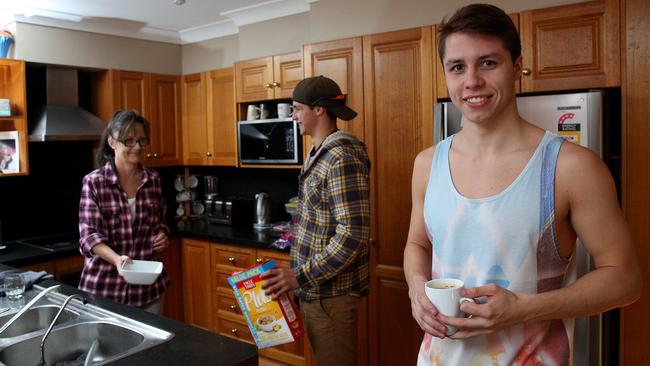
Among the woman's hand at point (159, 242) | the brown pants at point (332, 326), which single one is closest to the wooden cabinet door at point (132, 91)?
the woman's hand at point (159, 242)

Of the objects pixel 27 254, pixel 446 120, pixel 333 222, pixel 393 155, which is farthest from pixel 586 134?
pixel 27 254

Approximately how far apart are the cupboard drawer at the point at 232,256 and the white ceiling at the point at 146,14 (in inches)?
64.2

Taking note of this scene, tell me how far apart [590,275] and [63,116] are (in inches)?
145

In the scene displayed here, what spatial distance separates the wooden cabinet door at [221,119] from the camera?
4.07 meters

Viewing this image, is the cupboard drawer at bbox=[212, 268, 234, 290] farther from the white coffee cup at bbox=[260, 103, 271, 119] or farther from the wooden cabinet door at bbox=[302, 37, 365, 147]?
the wooden cabinet door at bbox=[302, 37, 365, 147]

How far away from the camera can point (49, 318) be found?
1.89 meters

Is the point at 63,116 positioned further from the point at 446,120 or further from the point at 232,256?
the point at 446,120

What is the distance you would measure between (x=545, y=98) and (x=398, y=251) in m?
1.07

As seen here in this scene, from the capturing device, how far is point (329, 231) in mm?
2027

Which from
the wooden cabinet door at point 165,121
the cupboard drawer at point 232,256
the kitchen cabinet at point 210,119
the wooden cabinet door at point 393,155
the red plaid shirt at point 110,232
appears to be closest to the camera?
the red plaid shirt at point 110,232

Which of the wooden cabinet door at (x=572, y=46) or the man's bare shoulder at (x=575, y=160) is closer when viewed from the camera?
the man's bare shoulder at (x=575, y=160)

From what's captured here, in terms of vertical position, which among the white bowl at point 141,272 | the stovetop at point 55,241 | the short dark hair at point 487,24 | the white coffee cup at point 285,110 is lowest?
the stovetop at point 55,241

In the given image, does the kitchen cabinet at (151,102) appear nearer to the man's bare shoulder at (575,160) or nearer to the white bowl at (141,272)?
the white bowl at (141,272)

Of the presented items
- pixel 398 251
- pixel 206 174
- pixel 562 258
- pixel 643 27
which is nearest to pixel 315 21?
pixel 398 251
